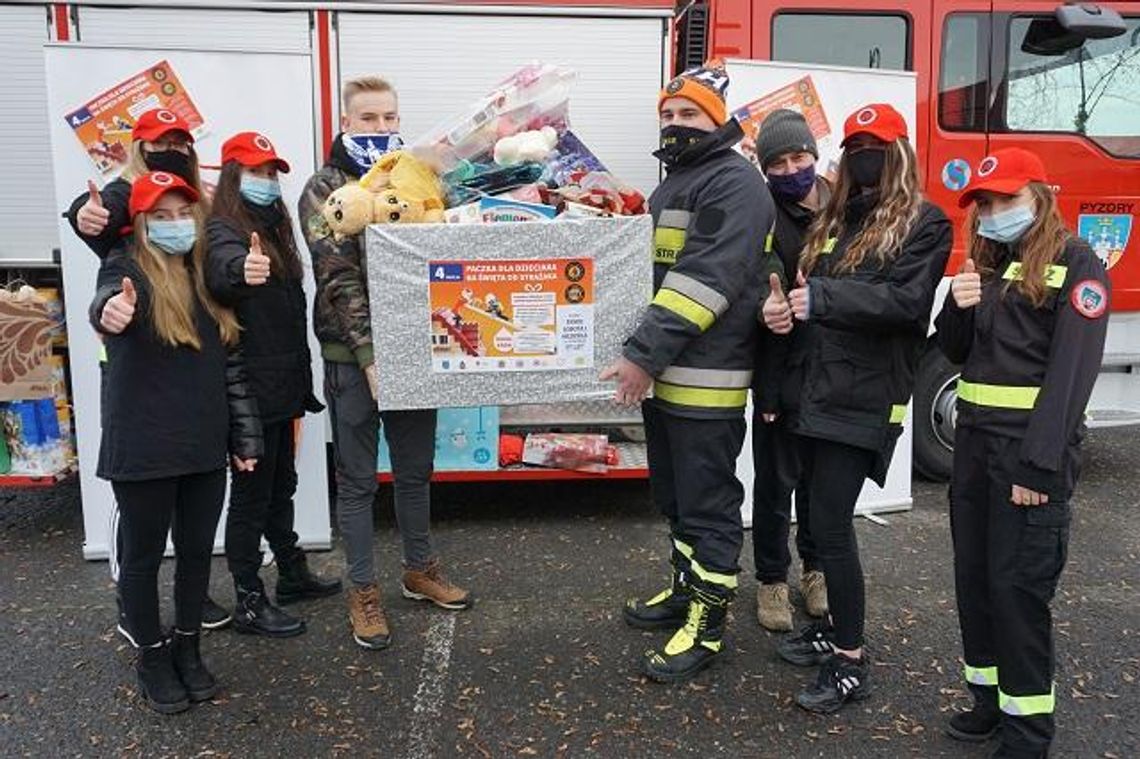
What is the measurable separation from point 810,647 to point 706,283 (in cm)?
144

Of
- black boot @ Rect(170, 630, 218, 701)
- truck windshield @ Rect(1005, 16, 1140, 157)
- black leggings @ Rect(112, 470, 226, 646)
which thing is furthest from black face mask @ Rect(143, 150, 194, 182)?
truck windshield @ Rect(1005, 16, 1140, 157)

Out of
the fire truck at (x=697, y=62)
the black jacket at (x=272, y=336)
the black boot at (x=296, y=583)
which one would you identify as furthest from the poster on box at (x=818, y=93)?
the black boot at (x=296, y=583)

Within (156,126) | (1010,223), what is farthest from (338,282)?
(1010,223)

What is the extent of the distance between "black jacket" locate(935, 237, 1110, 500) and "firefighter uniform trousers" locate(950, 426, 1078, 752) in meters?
0.06

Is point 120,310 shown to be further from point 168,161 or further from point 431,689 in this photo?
point 431,689

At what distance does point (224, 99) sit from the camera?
3943mm

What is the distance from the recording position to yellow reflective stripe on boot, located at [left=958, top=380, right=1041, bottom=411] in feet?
8.18

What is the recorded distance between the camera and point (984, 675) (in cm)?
277

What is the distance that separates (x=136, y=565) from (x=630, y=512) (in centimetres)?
271

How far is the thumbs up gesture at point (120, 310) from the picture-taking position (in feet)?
8.62


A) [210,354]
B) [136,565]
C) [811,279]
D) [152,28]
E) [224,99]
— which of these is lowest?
[136,565]

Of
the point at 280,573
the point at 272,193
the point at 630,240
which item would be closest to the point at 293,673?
the point at 280,573

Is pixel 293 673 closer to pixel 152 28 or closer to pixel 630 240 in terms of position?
pixel 630 240

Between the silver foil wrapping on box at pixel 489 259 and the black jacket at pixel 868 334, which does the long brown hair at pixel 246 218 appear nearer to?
the silver foil wrapping on box at pixel 489 259
